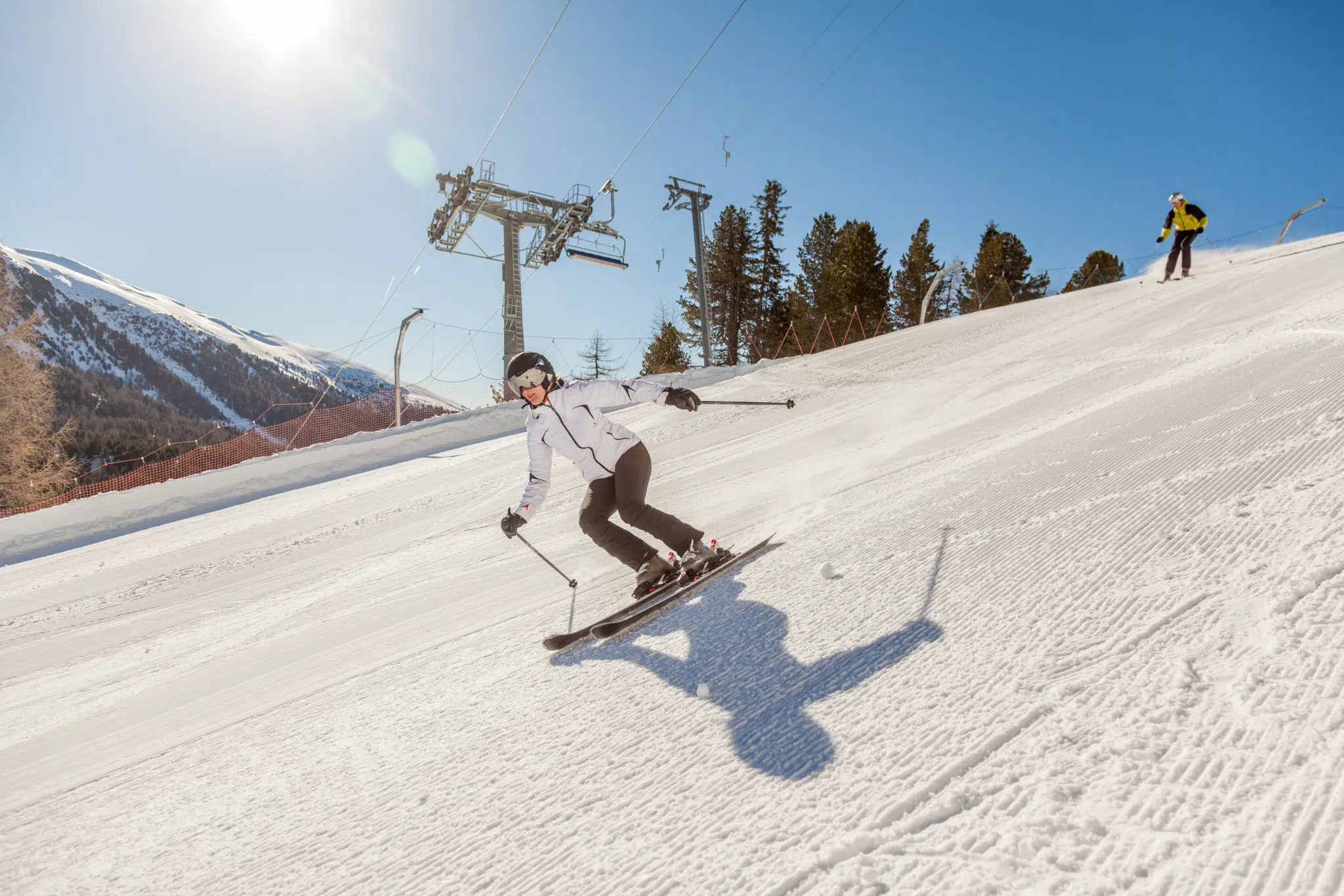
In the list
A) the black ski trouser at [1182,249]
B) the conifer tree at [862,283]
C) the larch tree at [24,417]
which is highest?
the conifer tree at [862,283]

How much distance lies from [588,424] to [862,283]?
40.3 m

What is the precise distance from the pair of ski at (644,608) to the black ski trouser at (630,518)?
0.25 metres

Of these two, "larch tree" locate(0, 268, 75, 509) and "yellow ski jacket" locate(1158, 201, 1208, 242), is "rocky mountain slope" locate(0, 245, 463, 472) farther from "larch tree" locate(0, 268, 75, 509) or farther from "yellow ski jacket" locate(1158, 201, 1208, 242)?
"yellow ski jacket" locate(1158, 201, 1208, 242)

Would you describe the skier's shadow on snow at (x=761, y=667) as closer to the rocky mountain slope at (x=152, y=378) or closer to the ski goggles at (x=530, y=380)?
the ski goggles at (x=530, y=380)

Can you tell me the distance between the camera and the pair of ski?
120 inches

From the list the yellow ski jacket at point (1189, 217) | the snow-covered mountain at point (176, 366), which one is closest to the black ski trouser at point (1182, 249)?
the yellow ski jacket at point (1189, 217)

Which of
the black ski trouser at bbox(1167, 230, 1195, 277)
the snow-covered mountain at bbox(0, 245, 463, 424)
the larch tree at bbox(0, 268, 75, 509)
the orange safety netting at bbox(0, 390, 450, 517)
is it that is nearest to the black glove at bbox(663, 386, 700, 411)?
the orange safety netting at bbox(0, 390, 450, 517)

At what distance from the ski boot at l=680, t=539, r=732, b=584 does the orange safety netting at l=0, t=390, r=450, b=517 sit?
470 inches

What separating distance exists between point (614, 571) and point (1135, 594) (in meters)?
2.96

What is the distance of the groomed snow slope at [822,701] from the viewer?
1.34m

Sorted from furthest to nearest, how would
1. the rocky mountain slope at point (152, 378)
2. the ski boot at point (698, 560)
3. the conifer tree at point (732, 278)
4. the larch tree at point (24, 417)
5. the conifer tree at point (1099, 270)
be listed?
1. the rocky mountain slope at point (152, 378)
2. the conifer tree at point (1099, 270)
3. the conifer tree at point (732, 278)
4. the larch tree at point (24, 417)
5. the ski boot at point (698, 560)

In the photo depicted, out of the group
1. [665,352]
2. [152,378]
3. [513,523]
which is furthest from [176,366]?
[513,523]

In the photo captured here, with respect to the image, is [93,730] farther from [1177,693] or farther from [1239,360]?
[1239,360]

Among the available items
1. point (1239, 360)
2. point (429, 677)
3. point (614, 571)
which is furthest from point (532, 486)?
point (1239, 360)
